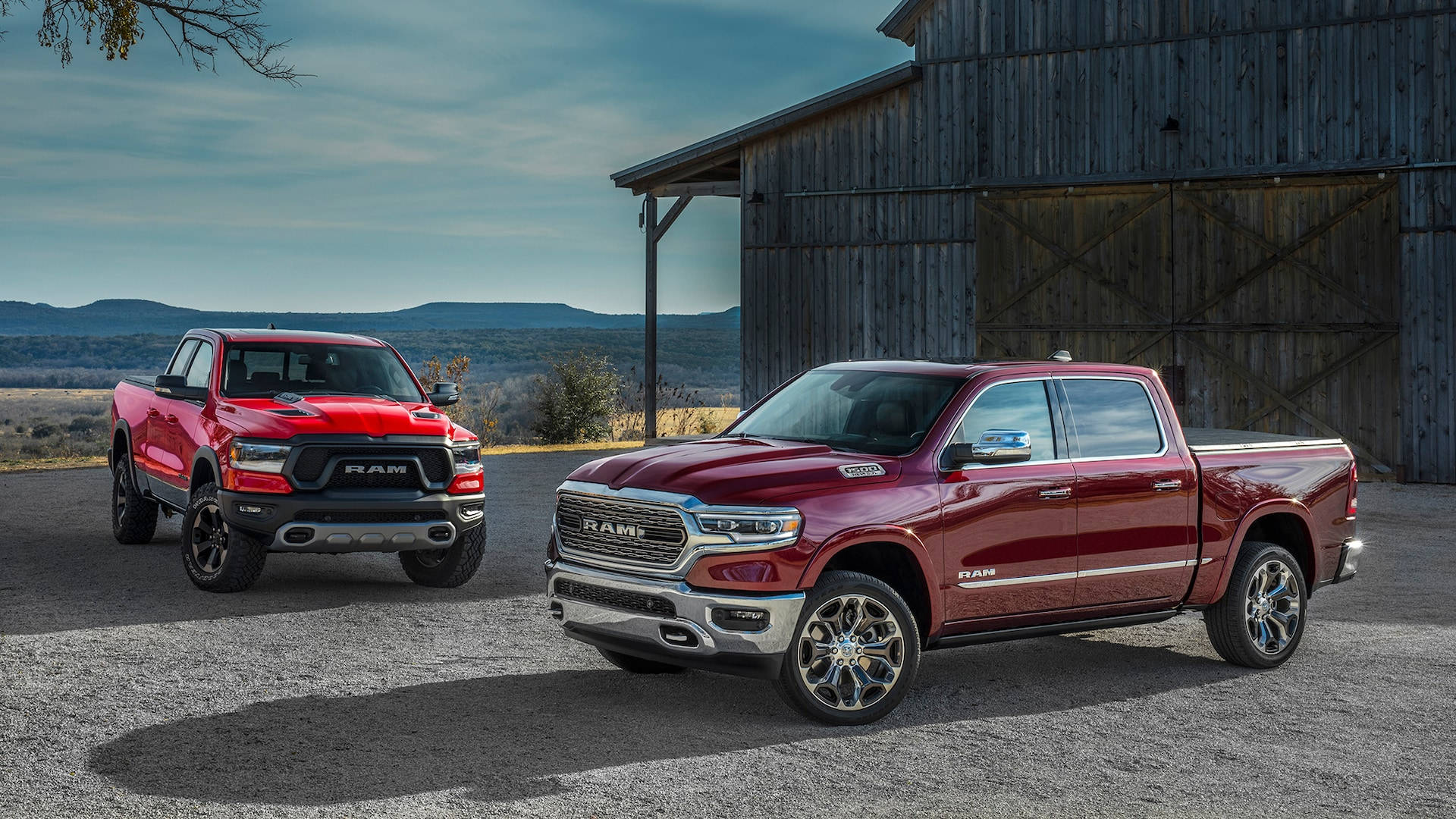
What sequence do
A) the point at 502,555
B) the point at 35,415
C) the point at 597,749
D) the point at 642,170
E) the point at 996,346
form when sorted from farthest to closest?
the point at 35,415
the point at 642,170
the point at 996,346
the point at 502,555
the point at 597,749

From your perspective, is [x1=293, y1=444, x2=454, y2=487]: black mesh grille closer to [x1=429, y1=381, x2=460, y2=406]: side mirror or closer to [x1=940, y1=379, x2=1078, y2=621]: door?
[x1=429, y1=381, x2=460, y2=406]: side mirror

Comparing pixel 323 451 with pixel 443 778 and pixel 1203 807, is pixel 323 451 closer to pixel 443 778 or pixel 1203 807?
pixel 443 778

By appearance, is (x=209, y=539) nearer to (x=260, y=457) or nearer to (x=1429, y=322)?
(x=260, y=457)

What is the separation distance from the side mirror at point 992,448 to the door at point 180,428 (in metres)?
6.48

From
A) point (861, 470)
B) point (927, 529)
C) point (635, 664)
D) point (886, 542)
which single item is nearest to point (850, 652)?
point (886, 542)

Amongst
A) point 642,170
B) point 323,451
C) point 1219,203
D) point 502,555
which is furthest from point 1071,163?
point 323,451

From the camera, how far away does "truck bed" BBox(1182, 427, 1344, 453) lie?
27.7 ft

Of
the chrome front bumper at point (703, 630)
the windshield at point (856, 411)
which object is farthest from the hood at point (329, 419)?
the chrome front bumper at point (703, 630)

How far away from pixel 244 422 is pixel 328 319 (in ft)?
398

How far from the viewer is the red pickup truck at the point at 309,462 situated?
10086 mm

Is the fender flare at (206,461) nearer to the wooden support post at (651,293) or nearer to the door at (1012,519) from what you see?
the door at (1012,519)

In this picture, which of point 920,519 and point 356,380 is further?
point 356,380

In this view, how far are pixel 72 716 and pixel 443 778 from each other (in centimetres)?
223

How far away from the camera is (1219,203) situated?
2020 cm
